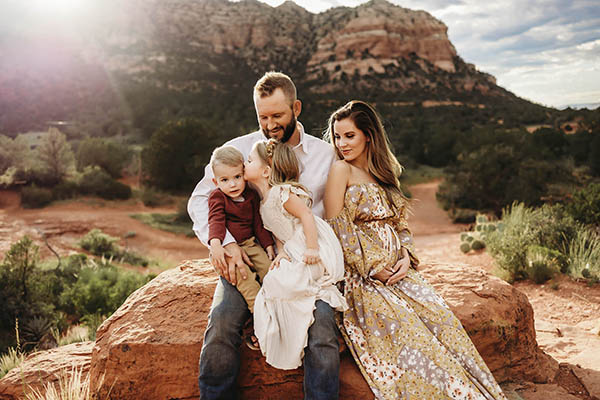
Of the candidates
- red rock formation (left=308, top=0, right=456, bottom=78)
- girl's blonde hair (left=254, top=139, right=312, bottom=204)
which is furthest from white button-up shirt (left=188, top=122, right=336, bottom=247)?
red rock formation (left=308, top=0, right=456, bottom=78)

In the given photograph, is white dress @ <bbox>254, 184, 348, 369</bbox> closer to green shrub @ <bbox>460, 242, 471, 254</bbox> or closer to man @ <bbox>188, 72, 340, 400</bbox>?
man @ <bbox>188, 72, 340, 400</bbox>

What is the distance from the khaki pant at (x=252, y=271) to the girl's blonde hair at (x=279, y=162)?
19.1 inches

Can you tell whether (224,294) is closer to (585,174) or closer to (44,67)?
(585,174)

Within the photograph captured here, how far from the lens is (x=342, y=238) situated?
296 cm

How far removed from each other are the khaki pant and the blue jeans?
155 millimetres

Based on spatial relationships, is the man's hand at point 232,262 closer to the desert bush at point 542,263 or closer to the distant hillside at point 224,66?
the desert bush at point 542,263

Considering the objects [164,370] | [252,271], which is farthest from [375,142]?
[164,370]

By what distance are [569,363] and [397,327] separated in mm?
2316

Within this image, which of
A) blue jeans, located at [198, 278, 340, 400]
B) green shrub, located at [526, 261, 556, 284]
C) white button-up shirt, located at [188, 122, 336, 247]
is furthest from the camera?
green shrub, located at [526, 261, 556, 284]

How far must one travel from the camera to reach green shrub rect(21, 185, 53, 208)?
1547 centimetres

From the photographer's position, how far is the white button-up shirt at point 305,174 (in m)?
3.26

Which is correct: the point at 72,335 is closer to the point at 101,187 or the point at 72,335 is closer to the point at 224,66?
the point at 101,187

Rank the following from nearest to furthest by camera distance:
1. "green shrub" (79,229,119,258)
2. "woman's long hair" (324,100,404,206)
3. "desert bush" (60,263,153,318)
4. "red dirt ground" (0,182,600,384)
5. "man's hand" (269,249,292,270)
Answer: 1. "man's hand" (269,249,292,270)
2. "woman's long hair" (324,100,404,206)
3. "red dirt ground" (0,182,600,384)
4. "desert bush" (60,263,153,318)
5. "green shrub" (79,229,119,258)

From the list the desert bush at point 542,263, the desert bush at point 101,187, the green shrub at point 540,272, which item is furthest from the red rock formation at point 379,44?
the green shrub at point 540,272
